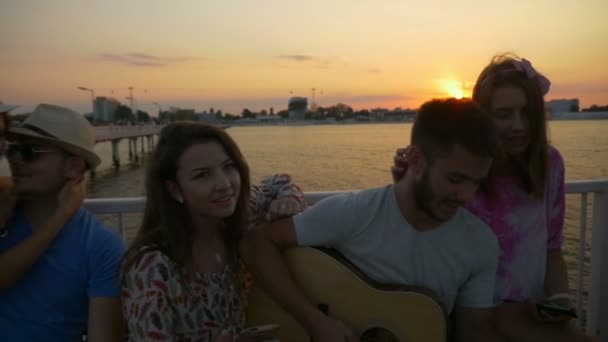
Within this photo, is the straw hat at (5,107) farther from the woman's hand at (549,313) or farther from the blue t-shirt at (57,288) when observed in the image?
the woman's hand at (549,313)

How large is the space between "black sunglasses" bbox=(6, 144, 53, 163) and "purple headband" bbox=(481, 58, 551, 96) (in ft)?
7.10

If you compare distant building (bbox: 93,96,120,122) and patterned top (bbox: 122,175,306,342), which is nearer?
patterned top (bbox: 122,175,306,342)

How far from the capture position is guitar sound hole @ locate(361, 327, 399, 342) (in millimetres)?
2086

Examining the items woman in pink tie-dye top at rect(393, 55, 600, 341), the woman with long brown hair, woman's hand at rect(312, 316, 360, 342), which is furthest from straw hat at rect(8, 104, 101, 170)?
woman in pink tie-dye top at rect(393, 55, 600, 341)

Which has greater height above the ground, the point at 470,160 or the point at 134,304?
the point at 470,160

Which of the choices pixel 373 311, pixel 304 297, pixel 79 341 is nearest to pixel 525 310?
pixel 373 311

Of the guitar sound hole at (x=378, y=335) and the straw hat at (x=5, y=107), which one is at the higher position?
the straw hat at (x=5, y=107)

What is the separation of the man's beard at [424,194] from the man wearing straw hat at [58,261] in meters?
1.33

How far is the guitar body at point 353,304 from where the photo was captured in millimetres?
2018

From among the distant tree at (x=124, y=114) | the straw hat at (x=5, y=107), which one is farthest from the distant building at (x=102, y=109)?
the straw hat at (x=5, y=107)

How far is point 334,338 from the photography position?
6.56 ft

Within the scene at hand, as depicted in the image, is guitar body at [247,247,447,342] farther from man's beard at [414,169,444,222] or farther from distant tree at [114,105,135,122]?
distant tree at [114,105,135,122]

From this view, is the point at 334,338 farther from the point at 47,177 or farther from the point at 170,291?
the point at 47,177

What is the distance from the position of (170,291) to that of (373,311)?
35.6 inches
